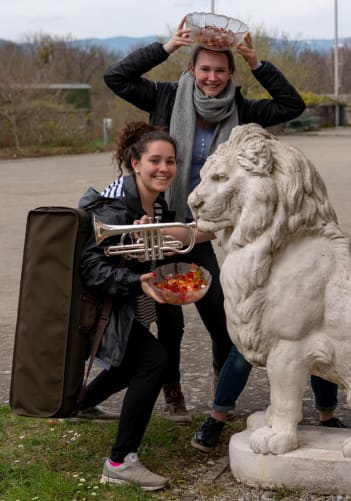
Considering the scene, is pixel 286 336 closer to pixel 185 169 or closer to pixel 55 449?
pixel 185 169

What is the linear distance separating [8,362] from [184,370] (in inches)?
51.6

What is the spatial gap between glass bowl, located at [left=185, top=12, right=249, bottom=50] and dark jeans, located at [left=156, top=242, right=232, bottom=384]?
41.9 inches

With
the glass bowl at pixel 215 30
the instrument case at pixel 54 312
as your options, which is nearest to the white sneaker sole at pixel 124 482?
the instrument case at pixel 54 312

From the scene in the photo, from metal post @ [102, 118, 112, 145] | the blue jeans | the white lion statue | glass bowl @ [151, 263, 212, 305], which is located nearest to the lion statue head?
the white lion statue

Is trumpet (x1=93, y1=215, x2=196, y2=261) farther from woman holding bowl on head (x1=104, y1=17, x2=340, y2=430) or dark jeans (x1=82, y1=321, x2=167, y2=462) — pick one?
woman holding bowl on head (x1=104, y1=17, x2=340, y2=430)

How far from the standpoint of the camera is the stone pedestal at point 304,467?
11.6 feet

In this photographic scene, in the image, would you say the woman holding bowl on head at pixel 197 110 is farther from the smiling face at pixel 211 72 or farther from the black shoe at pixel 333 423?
the black shoe at pixel 333 423

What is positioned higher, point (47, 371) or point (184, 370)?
point (47, 371)


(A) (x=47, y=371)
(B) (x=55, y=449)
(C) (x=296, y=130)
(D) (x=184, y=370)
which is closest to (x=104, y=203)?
(A) (x=47, y=371)

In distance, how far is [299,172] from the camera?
3354 mm

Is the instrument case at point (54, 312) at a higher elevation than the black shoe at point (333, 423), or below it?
higher

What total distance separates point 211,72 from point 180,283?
121 cm

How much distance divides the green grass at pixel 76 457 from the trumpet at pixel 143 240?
1.07 metres

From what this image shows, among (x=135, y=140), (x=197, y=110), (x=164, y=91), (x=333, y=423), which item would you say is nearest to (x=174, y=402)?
(x=333, y=423)
